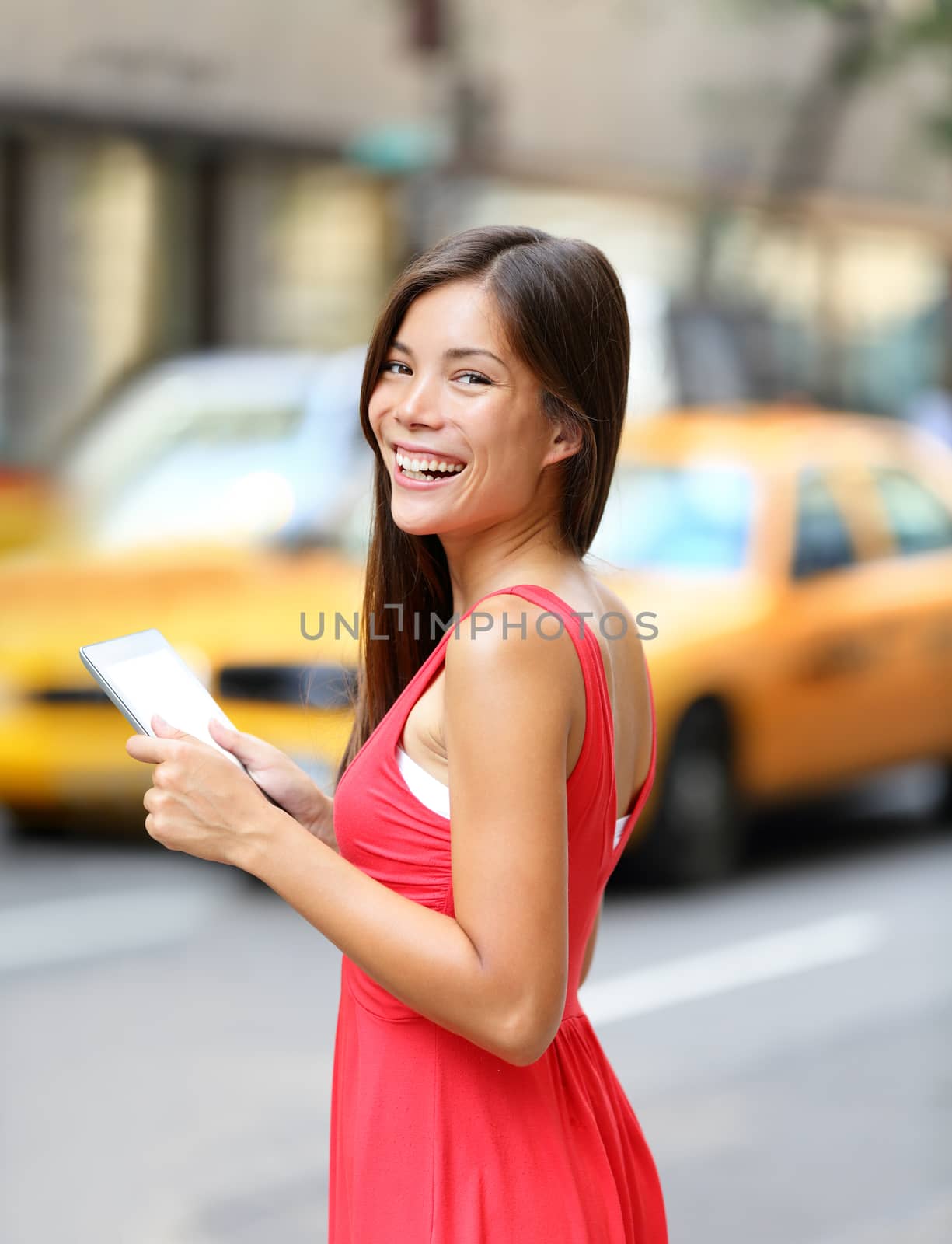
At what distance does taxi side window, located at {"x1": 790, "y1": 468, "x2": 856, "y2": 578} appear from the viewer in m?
7.70

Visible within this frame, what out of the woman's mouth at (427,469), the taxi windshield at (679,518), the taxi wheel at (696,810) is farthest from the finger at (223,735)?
the taxi windshield at (679,518)

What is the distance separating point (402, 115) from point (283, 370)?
26.3ft

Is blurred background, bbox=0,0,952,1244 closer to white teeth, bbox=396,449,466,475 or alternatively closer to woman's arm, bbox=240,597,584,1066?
white teeth, bbox=396,449,466,475

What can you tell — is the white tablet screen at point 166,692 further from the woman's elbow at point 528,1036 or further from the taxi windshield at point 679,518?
the taxi windshield at point 679,518

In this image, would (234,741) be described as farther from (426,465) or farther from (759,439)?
(759,439)

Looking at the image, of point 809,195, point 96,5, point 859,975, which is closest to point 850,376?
point 809,195

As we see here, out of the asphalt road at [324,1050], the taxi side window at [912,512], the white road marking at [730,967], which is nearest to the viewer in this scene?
the asphalt road at [324,1050]

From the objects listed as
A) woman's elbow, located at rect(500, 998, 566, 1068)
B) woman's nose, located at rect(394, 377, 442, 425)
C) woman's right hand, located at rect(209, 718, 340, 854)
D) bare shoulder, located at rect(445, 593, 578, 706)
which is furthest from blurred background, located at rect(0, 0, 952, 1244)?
woman's elbow, located at rect(500, 998, 566, 1068)

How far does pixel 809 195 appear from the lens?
21703 millimetres

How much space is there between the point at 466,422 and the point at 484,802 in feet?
1.36

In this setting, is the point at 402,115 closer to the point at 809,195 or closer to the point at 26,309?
the point at 26,309

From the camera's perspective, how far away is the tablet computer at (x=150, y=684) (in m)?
2.04

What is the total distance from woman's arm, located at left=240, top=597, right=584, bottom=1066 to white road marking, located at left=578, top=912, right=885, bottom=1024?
379cm

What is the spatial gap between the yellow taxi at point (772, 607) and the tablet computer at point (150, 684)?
4625mm
